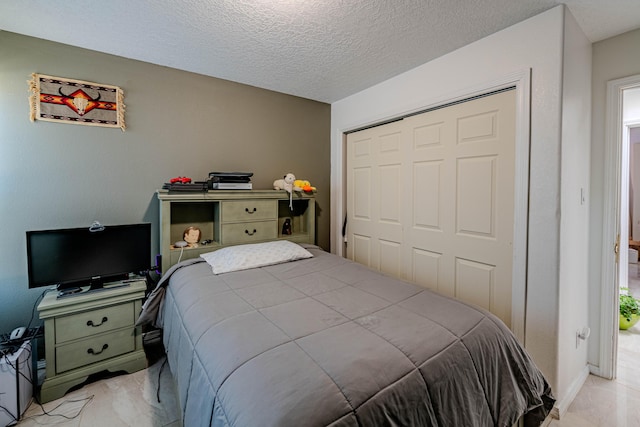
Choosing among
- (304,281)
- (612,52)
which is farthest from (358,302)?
(612,52)

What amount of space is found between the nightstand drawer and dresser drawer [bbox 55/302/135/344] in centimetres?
5

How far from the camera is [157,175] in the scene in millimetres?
2314

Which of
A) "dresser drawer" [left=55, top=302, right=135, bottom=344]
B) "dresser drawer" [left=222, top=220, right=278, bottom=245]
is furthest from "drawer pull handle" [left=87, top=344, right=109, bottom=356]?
"dresser drawer" [left=222, top=220, right=278, bottom=245]

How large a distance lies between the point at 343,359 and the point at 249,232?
5.81 ft

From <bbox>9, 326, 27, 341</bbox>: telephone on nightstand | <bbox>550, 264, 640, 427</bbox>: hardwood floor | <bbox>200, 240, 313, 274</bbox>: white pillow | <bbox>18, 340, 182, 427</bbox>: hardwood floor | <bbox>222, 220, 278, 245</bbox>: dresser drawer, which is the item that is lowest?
<bbox>550, 264, 640, 427</bbox>: hardwood floor

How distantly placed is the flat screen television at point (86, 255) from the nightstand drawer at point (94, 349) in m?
0.35

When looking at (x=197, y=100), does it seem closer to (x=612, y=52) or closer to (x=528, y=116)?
(x=528, y=116)

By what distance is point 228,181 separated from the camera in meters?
2.39

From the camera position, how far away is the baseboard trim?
1652 millimetres

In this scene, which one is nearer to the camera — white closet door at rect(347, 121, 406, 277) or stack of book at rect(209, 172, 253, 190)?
stack of book at rect(209, 172, 253, 190)

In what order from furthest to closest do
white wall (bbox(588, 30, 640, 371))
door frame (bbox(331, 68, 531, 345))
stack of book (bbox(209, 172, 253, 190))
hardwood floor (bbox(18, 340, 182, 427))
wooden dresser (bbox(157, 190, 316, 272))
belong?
stack of book (bbox(209, 172, 253, 190)), wooden dresser (bbox(157, 190, 316, 272)), white wall (bbox(588, 30, 640, 371)), door frame (bbox(331, 68, 531, 345)), hardwood floor (bbox(18, 340, 182, 427))

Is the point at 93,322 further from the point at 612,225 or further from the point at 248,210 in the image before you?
the point at 612,225

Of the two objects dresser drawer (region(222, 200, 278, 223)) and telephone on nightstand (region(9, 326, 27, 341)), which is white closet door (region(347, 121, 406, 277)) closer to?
dresser drawer (region(222, 200, 278, 223))

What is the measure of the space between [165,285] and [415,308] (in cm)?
167
